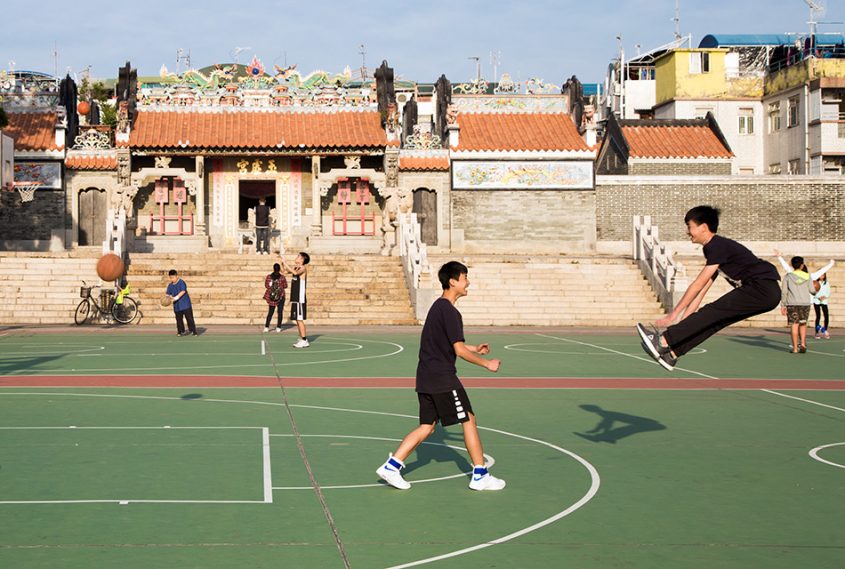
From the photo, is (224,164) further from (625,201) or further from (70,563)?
(70,563)

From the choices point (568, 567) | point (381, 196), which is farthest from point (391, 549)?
point (381, 196)

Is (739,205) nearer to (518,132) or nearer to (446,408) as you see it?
(518,132)

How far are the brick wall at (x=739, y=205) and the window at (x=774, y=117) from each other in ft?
35.5

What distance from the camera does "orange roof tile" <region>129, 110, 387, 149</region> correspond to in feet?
121

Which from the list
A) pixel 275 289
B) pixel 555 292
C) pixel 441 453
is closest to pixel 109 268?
pixel 275 289

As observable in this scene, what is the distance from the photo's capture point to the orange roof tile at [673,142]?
41.7m

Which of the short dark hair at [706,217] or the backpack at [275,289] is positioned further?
the backpack at [275,289]

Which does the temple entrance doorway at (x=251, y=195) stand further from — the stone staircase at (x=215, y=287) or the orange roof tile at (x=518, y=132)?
the stone staircase at (x=215, y=287)

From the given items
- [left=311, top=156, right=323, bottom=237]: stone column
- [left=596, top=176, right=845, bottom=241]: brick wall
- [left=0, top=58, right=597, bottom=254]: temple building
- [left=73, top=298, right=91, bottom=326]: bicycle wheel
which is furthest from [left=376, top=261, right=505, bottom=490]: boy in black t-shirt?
[left=596, top=176, right=845, bottom=241]: brick wall

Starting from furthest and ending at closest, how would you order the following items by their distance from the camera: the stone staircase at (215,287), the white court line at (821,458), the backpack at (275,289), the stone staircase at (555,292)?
1. the stone staircase at (555,292)
2. the stone staircase at (215,287)
3. the backpack at (275,289)
4. the white court line at (821,458)

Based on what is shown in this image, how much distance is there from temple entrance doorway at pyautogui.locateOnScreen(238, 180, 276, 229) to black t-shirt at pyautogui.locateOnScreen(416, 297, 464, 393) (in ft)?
103

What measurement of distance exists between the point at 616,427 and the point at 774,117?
1639 inches

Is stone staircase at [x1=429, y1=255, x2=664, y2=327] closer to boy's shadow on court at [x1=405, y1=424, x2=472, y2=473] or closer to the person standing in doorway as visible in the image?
the person standing in doorway

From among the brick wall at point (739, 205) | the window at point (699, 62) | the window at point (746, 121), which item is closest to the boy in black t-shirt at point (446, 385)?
the brick wall at point (739, 205)
